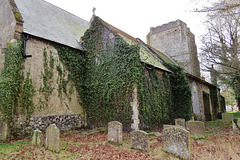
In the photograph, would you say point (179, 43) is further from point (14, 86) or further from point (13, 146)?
point (13, 146)

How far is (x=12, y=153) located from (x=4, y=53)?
17.7ft

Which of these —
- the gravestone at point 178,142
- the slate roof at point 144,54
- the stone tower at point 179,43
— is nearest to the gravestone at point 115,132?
the gravestone at point 178,142

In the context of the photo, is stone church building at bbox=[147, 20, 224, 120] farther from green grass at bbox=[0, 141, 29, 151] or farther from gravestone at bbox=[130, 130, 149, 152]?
green grass at bbox=[0, 141, 29, 151]

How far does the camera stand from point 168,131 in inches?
224

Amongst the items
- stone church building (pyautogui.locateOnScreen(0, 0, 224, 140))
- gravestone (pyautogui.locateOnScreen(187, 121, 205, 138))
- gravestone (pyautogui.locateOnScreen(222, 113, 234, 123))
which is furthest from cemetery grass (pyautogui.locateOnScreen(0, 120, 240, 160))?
gravestone (pyautogui.locateOnScreen(222, 113, 234, 123))

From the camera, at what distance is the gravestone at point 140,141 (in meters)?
6.04

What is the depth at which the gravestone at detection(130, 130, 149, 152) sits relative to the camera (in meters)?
6.04

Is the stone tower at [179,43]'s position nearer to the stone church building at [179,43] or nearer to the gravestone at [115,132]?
Answer: the stone church building at [179,43]

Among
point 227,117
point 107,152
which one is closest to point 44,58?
point 107,152

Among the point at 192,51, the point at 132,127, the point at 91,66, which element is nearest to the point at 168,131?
the point at 132,127

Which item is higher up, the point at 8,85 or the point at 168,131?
the point at 8,85

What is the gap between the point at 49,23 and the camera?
1216 centimetres

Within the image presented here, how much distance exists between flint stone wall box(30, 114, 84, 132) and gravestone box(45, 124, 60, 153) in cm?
296

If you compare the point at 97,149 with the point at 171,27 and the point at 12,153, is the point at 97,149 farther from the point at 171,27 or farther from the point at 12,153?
the point at 171,27
